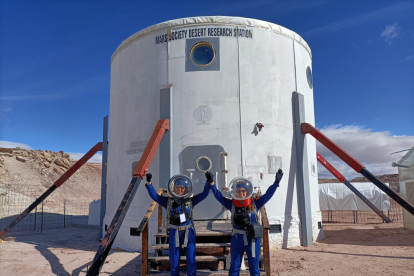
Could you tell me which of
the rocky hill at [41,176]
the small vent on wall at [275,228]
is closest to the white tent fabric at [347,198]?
the small vent on wall at [275,228]

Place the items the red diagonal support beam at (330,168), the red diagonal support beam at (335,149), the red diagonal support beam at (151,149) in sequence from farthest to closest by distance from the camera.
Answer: the red diagonal support beam at (330,168) → the red diagonal support beam at (335,149) → the red diagonal support beam at (151,149)

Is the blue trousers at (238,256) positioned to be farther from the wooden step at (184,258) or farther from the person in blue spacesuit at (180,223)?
the wooden step at (184,258)

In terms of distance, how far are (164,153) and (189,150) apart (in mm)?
680

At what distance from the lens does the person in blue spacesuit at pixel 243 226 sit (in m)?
5.07

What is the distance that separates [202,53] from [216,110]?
1714 millimetres

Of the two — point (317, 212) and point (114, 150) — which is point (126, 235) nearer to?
point (114, 150)

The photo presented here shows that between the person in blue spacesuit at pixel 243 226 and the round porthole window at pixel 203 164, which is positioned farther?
the round porthole window at pixel 203 164

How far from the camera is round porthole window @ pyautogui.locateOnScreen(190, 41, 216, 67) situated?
30.1ft

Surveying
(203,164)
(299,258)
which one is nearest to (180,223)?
(203,164)

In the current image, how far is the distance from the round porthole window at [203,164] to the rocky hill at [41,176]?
80.3 ft

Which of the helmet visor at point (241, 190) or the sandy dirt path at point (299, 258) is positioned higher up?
the helmet visor at point (241, 190)

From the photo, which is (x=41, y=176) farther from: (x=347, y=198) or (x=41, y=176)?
(x=347, y=198)

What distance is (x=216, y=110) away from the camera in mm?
8875

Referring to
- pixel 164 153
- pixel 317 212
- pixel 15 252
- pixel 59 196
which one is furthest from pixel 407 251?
pixel 59 196
